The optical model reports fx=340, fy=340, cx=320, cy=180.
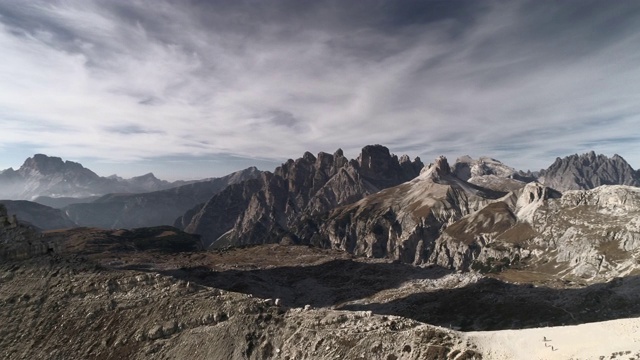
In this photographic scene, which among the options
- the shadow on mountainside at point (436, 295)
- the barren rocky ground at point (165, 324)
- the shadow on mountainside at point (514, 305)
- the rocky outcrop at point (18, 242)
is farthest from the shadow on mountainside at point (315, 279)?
the barren rocky ground at point (165, 324)

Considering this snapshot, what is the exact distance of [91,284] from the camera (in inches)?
1829

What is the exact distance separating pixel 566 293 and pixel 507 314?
16.1m

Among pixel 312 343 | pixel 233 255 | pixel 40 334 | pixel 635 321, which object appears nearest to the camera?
pixel 635 321

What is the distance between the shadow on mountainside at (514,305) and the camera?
214ft

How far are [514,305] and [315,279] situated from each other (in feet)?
202

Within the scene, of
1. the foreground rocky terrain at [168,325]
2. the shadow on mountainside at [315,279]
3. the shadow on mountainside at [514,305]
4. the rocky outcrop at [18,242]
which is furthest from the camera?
the shadow on mountainside at [315,279]

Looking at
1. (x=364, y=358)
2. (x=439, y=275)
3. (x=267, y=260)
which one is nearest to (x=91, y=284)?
(x=364, y=358)

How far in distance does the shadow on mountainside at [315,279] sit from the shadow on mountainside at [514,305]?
15692mm

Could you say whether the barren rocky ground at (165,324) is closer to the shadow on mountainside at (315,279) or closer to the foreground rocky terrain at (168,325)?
the foreground rocky terrain at (168,325)

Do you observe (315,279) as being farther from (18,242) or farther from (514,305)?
(18,242)

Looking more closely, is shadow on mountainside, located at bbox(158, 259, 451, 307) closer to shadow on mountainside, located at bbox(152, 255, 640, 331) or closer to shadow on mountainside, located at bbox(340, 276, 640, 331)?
shadow on mountainside, located at bbox(152, 255, 640, 331)

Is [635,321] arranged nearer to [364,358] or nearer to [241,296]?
[364,358]

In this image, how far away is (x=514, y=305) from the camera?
7206cm

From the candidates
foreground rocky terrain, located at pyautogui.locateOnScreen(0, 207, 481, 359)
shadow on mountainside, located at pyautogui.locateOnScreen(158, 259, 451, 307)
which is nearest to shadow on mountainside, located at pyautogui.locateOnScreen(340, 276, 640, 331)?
shadow on mountainside, located at pyautogui.locateOnScreen(158, 259, 451, 307)
